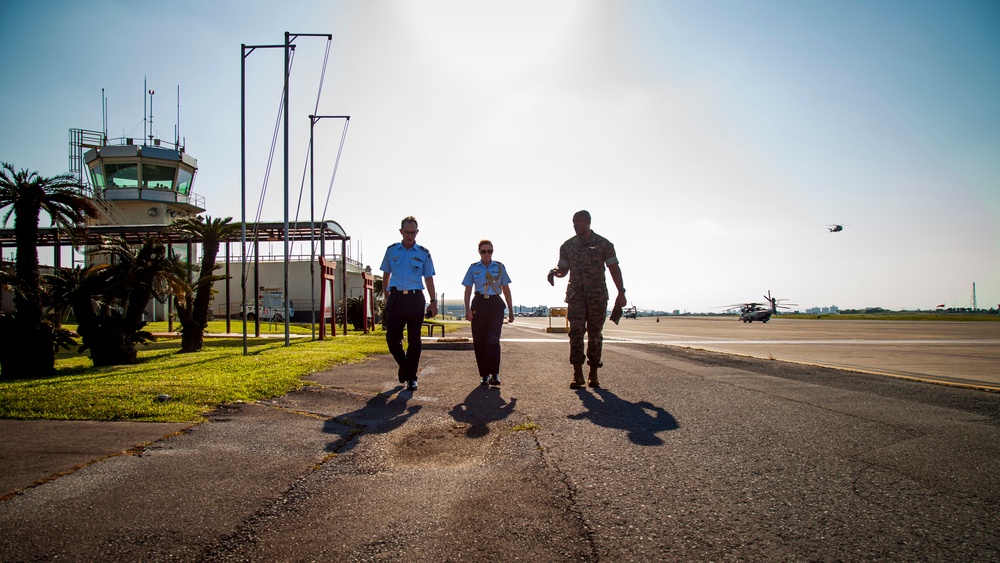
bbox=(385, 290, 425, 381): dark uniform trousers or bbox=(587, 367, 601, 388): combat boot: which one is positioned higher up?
bbox=(385, 290, 425, 381): dark uniform trousers

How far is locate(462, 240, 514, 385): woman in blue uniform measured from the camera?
23.5ft

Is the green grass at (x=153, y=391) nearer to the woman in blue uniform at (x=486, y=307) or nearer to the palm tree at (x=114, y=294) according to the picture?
the palm tree at (x=114, y=294)

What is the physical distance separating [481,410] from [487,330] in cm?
216

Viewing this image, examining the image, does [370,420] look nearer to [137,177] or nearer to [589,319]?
[589,319]

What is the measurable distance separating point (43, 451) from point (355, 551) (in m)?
2.59

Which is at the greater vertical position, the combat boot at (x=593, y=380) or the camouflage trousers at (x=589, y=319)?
the camouflage trousers at (x=589, y=319)

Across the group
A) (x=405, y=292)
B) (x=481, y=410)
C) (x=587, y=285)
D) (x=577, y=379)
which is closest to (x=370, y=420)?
(x=481, y=410)

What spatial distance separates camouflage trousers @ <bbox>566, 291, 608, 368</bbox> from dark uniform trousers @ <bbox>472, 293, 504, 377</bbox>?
0.98 metres

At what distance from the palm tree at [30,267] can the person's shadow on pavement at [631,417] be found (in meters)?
7.68

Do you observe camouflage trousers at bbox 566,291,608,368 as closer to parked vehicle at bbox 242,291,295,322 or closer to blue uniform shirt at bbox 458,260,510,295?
blue uniform shirt at bbox 458,260,510,295

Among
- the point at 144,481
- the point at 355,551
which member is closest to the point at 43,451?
the point at 144,481

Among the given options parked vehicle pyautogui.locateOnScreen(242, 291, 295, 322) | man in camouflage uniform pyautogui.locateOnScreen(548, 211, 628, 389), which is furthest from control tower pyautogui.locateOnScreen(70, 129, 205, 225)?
man in camouflage uniform pyautogui.locateOnScreen(548, 211, 628, 389)

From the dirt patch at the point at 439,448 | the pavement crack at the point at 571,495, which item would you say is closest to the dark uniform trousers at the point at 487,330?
the dirt patch at the point at 439,448

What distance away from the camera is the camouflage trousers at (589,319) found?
7094 millimetres
